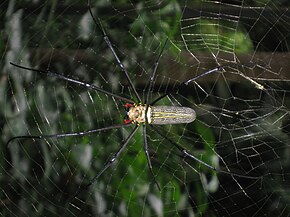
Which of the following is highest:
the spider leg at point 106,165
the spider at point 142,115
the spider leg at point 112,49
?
the spider leg at point 112,49

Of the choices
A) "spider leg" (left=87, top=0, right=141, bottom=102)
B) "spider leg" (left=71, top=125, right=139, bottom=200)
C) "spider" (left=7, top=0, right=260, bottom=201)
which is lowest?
"spider leg" (left=71, top=125, right=139, bottom=200)

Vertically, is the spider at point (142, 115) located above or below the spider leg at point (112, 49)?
below

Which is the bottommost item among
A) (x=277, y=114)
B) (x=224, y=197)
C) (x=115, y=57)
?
(x=224, y=197)

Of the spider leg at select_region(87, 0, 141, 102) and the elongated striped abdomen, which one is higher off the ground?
the spider leg at select_region(87, 0, 141, 102)

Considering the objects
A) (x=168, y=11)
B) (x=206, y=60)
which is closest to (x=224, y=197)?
(x=206, y=60)

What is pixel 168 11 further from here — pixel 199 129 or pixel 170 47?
pixel 199 129
